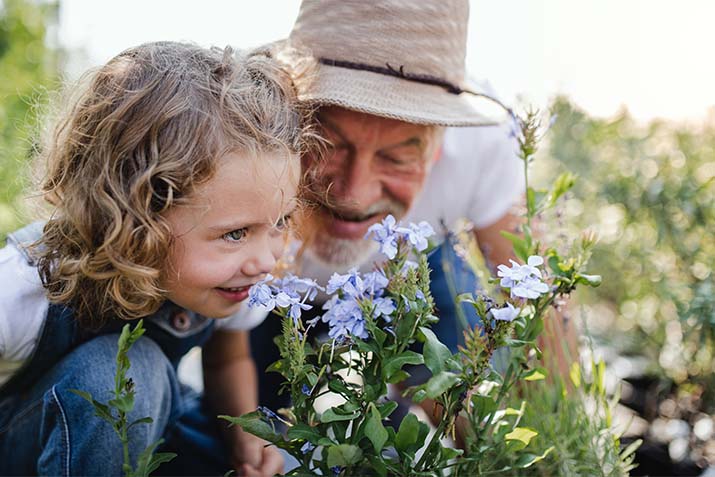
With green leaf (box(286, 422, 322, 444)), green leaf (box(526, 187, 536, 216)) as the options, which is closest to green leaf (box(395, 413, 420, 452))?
green leaf (box(286, 422, 322, 444))

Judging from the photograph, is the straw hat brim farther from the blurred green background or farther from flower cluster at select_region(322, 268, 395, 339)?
flower cluster at select_region(322, 268, 395, 339)

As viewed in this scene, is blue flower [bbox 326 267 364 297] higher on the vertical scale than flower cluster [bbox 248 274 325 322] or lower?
higher

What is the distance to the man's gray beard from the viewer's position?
171 cm

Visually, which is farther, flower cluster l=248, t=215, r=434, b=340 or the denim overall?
the denim overall

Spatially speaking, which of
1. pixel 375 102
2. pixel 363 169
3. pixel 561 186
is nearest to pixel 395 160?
pixel 363 169

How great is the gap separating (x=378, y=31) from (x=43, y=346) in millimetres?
899

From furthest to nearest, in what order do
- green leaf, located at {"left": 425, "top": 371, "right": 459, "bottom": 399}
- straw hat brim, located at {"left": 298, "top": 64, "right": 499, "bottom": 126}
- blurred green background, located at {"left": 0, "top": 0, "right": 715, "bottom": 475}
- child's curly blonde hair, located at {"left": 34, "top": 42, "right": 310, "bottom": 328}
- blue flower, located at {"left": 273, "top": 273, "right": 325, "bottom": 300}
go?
blurred green background, located at {"left": 0, "top": 0, "right": 715, "bottom": 475} → straw hat brim, located at {"left": 298, "top": 64, "right": 499, "bottom": 126} → child's curly blonde hair, located at {"left": 34, "top": 42, "right": 310, "bottom": 328} → blue flower, located at {"left": 273, "top": 273, "right": 325, "bottom": 300} → green leaf, located at {"left": 425, "top": 371, "right": 459, "bottom": 399}

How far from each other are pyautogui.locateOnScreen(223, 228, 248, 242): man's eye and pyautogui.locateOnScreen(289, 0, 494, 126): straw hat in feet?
1.09

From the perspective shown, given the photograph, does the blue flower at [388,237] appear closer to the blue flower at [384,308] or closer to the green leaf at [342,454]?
the blue flower at [384,308]

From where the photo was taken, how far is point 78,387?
3.98 ft

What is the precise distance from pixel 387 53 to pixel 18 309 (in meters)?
0.86

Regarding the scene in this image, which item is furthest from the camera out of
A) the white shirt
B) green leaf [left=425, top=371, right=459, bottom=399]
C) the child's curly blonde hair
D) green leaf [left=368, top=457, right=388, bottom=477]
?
the white shirt

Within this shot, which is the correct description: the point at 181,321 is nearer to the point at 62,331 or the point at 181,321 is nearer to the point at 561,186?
the point at 62,331

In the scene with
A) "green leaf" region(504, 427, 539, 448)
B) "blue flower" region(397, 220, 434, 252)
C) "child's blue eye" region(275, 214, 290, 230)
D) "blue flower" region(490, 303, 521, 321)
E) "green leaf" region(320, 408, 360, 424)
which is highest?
"blue flower" region(397, 220, 434, 252)
